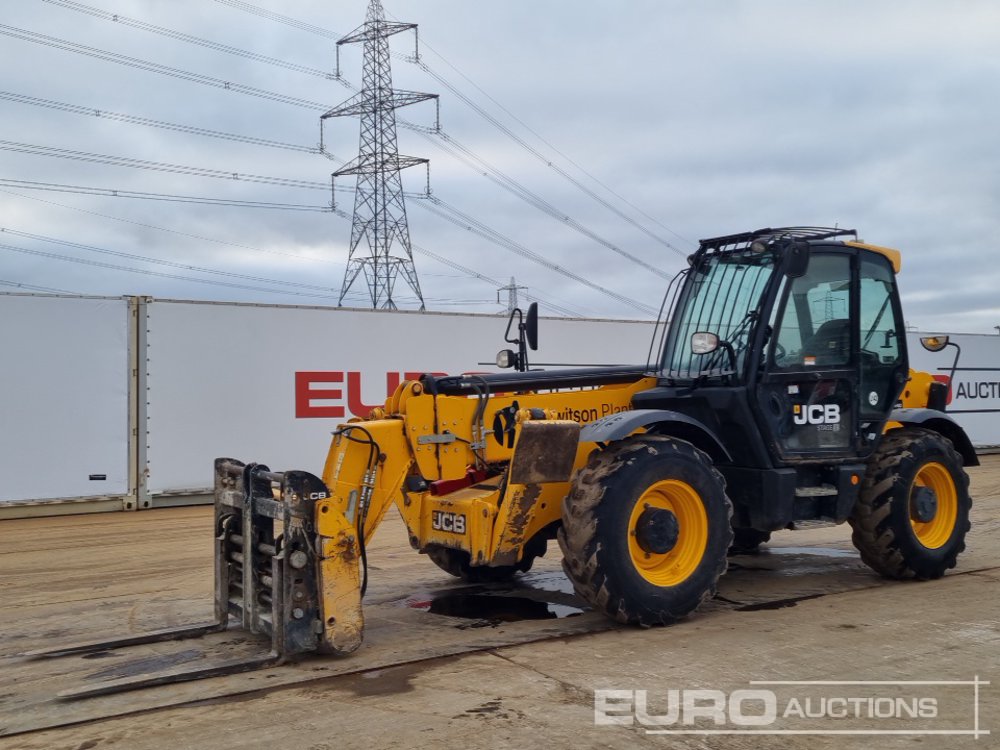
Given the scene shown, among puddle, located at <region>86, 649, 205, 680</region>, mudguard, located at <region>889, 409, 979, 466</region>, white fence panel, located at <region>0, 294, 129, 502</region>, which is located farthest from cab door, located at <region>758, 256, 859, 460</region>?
white fence panel, located at <region>0, 294, 129, 502</region>

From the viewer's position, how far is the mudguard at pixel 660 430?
5965 mm

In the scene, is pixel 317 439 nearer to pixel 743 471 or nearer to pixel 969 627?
pixel 743 471

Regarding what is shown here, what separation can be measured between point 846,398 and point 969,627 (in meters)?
1.84

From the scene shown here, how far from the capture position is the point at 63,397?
12.3 meters

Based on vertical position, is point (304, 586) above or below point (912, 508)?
below

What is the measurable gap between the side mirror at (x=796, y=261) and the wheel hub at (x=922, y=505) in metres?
2.03

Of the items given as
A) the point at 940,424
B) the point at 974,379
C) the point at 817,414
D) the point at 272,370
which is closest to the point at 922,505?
the point at 940,424

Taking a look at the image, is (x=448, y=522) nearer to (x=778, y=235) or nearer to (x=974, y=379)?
(x=778, y=235)

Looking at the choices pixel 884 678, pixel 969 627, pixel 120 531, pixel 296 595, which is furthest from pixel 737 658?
pixel 120 531

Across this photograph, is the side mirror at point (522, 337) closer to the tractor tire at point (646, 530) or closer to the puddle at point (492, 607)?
the tractor tire at point (646, 530)

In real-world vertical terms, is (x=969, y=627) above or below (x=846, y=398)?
below

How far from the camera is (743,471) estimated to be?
6750mm

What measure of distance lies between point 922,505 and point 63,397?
9.98 metres

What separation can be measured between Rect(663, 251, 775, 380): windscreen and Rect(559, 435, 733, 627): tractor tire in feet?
3.17
